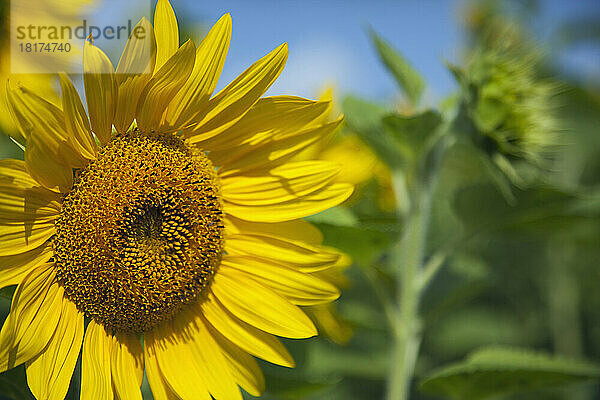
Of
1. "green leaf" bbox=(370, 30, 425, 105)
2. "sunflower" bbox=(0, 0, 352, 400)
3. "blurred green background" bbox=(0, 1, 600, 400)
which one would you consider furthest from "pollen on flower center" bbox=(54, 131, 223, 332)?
"green leaf" bbox=(370, 30, 425, 105)

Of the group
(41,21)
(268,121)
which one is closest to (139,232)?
(268,121)

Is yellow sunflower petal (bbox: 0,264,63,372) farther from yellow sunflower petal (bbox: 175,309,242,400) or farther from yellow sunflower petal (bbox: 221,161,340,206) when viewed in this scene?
yellow sunflower petal (bbox: 221,161,340,206)

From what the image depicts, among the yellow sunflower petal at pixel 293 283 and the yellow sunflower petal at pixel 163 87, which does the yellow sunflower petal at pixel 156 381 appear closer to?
the yellow sunflower petal at pixel 293 283

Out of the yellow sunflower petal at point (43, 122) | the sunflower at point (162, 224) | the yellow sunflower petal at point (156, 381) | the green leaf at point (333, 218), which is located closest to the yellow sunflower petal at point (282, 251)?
the sunflower at point (162, 224)

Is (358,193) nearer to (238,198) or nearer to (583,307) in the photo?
(238,198)

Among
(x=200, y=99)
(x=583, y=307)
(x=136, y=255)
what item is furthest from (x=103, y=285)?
(x=583, y=307)

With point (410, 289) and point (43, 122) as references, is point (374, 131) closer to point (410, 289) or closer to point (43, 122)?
point (410, 289)
